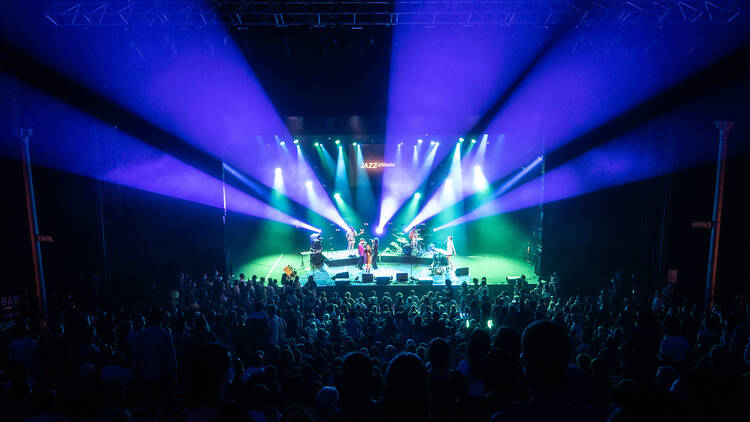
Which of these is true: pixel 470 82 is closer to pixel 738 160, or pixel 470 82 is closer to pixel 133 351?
pixel 738 160

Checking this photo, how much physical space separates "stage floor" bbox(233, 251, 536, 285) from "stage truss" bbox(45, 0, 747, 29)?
28.8ft

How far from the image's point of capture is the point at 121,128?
40.1ft

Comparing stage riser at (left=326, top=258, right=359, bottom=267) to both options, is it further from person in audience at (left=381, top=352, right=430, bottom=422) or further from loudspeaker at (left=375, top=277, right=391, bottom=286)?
person in audience at (left=381, top=352, right=430, bottom=422)

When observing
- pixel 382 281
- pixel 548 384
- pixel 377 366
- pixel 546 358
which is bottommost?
pixel 382 281

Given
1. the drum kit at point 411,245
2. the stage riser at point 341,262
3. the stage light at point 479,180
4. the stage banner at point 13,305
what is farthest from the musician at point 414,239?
the stage banner at point 13,305

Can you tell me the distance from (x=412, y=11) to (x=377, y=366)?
21.1 feet

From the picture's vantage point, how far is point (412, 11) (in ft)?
26.7

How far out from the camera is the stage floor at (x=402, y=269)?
16.2 m

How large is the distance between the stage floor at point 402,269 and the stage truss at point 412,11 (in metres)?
8.78

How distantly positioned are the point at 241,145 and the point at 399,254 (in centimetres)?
825

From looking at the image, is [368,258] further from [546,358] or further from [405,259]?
[546,358]

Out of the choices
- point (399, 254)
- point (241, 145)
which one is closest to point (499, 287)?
point (399, 254)

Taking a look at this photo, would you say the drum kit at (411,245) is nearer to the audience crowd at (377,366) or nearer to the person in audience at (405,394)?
the audience crowd at (377,366)

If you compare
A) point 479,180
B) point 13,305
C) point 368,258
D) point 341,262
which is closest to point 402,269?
point 368,258
